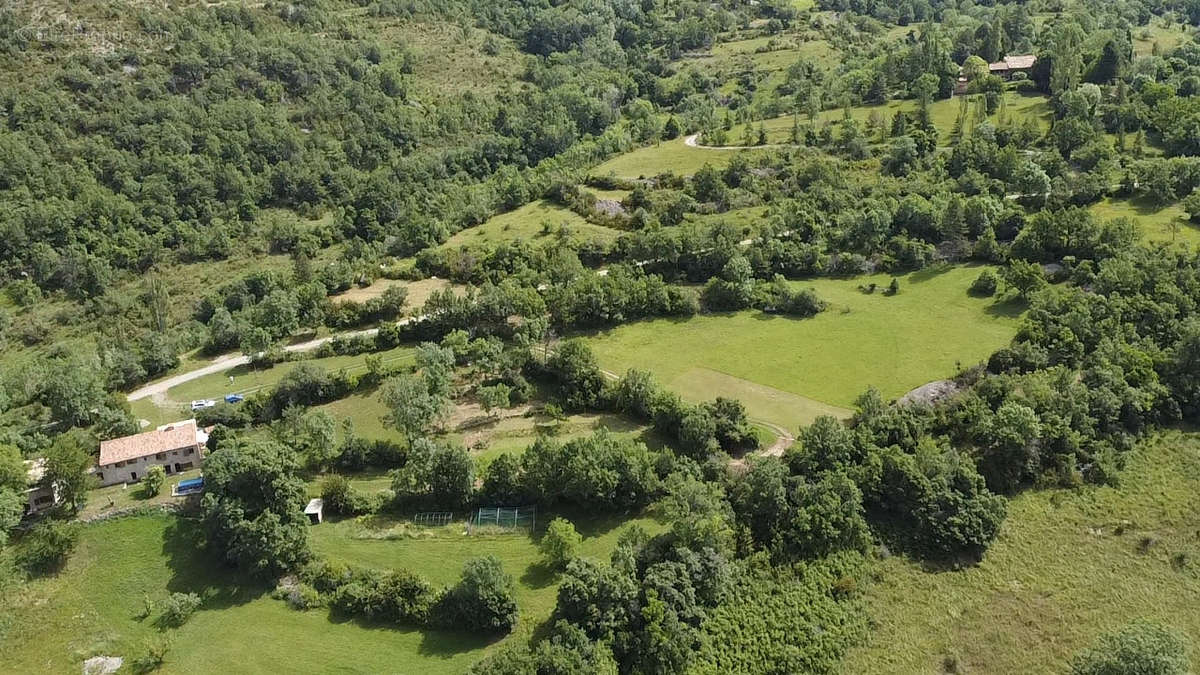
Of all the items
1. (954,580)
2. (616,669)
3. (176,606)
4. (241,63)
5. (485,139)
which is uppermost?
(241,63)

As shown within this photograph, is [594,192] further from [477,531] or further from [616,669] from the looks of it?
[616,669]

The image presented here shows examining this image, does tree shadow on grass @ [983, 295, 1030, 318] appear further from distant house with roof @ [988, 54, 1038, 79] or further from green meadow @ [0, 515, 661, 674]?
distant house with roof @ [988, 54, 1038, 79]

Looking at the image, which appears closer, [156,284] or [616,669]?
[616,669]

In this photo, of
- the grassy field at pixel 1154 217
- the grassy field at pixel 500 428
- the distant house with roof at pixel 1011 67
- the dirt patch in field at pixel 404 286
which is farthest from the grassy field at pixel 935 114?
the grassy field at pixel 500 428

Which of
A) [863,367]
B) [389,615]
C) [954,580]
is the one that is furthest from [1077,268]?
[389,615]

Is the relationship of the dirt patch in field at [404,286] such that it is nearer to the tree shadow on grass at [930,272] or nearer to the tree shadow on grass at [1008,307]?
the tree shadow on grass at [930,272]

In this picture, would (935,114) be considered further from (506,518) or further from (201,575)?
(201,575)
